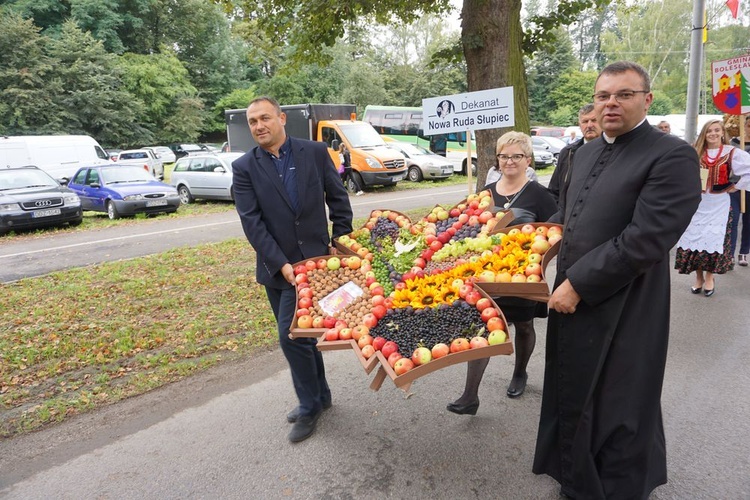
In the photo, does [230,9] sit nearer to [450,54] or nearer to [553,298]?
[450,54]

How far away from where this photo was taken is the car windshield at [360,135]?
61.7 ft

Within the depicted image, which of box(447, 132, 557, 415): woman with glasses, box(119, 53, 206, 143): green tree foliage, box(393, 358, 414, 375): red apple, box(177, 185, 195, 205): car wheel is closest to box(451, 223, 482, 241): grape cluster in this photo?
box(447, 132, 557, 415): woman with glasses

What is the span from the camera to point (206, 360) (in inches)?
187

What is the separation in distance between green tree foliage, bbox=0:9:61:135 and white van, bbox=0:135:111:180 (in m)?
18.1

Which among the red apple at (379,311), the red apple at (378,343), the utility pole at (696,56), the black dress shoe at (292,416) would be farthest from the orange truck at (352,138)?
the red apple at (378,343)

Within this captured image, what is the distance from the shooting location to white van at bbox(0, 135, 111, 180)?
59.5 ft

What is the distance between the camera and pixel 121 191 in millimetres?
14188

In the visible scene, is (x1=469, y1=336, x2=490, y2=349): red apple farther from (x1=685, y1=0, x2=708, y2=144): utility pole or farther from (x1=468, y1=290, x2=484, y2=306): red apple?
(x1=685, y1=0, x2=708, y2=144): utility pole

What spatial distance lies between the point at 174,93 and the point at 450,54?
38.2 m

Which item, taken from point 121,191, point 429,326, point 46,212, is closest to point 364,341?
point 429,326

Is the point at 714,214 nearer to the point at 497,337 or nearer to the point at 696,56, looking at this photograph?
the point at 497,337

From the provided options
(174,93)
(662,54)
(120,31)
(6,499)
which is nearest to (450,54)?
(6,499)

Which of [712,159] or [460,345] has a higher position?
[712,159]

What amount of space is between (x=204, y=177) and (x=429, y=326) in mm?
15692
